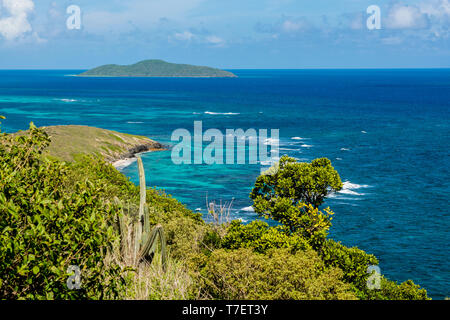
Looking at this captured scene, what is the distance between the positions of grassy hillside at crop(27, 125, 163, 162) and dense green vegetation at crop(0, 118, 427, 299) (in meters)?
53.8

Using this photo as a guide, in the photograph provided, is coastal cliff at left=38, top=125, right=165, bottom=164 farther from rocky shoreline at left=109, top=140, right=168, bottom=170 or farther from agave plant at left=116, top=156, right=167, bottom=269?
agave plant at left=116, top=156, right=167, bottom=269

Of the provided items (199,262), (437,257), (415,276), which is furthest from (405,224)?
(199,262)

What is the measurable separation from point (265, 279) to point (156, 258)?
479cm

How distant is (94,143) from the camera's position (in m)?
89.1

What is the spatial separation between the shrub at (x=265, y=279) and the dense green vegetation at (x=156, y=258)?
0.04 meters

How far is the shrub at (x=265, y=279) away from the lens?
1591cm

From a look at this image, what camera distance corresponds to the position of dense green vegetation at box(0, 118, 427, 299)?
34.4 feet

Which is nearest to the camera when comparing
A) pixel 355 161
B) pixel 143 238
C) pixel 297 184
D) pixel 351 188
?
pixel 143 238

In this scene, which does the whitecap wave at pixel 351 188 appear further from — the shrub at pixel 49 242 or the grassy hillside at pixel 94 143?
the shrub at pixel 49 242

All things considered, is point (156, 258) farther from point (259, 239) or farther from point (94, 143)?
point (94, 143)

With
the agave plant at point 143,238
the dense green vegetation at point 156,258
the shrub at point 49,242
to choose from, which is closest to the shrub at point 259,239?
the dense green vegetation at point 156,258

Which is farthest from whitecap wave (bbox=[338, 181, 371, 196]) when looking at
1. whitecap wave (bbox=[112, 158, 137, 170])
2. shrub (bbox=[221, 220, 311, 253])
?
shrub (bbox=[221, 220, 311, 253])

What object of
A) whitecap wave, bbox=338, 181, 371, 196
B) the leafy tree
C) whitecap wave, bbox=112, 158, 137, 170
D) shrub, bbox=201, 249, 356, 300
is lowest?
whitecap wave, bbox=338, 181, 371, 196

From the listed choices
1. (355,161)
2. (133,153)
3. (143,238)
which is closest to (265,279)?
(143,238)
